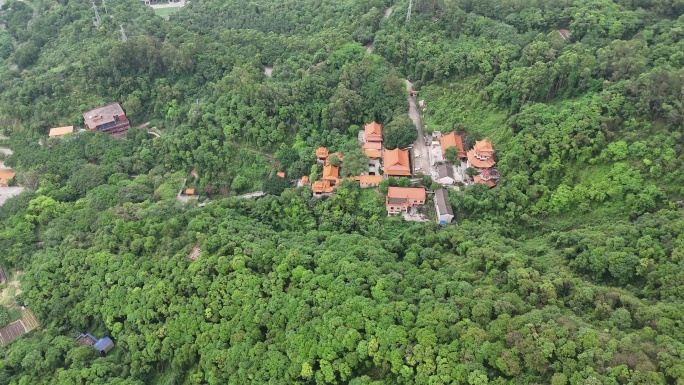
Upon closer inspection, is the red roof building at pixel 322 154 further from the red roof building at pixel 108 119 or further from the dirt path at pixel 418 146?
the red roof building at pixel 108 119

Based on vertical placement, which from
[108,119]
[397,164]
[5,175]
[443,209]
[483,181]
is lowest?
[5,175]

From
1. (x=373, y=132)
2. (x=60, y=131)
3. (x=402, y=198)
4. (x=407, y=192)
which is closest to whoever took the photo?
(x=402, y=198)

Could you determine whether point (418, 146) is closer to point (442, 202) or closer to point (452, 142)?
point (452, 142)

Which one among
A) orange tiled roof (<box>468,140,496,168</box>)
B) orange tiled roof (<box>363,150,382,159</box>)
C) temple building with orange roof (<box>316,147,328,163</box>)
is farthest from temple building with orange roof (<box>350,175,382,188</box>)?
orange tiled roof (<box>468,140,496,168</box>)

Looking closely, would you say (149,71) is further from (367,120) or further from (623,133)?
(623,133)

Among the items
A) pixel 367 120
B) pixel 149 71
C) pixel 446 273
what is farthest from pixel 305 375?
pixel 149 71

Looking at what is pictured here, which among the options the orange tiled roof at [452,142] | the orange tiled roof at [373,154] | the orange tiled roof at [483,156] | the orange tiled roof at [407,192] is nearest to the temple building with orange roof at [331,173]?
the orange tiled roof at [373,154]

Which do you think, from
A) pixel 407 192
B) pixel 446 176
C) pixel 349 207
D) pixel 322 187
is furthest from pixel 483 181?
pixel 322 187
